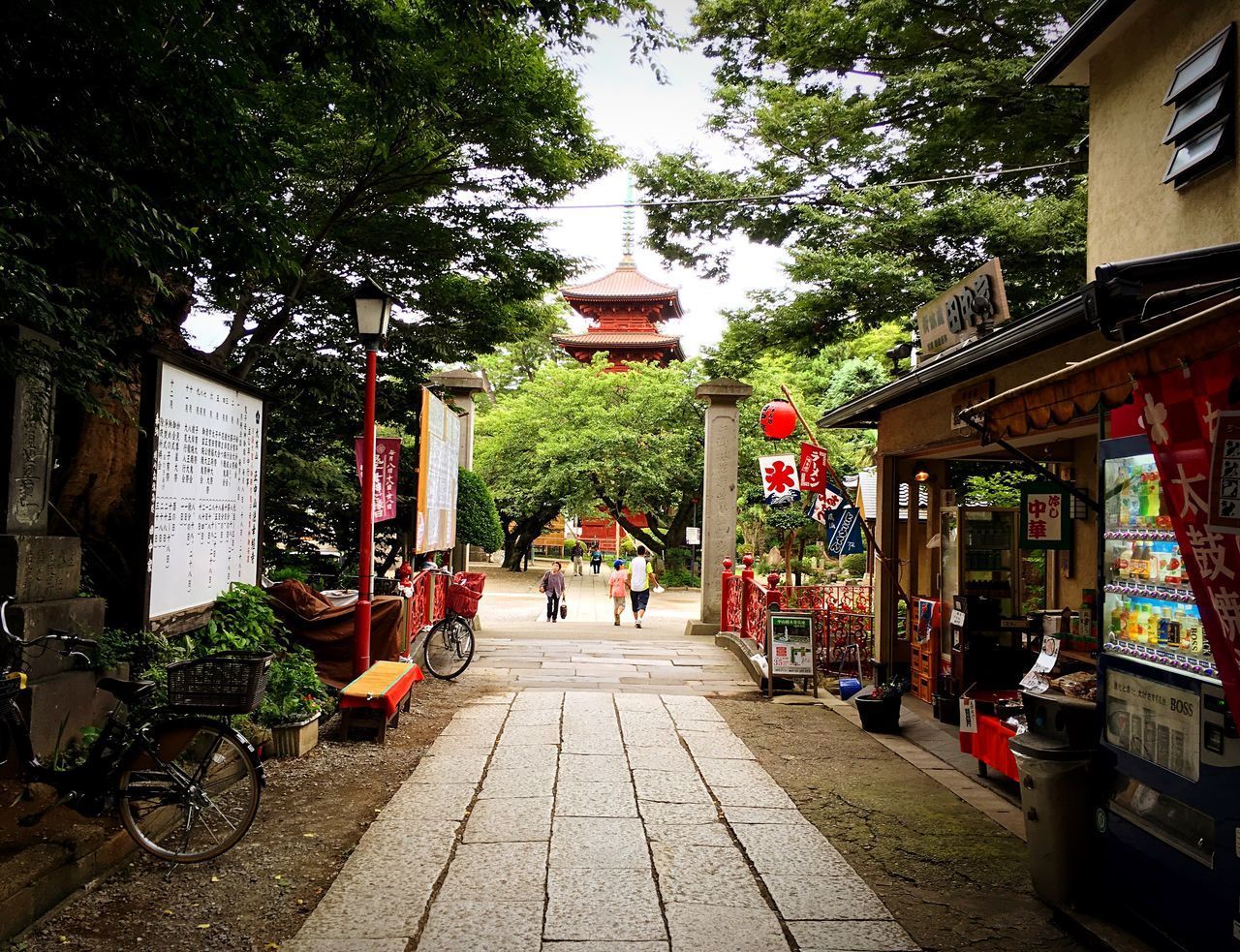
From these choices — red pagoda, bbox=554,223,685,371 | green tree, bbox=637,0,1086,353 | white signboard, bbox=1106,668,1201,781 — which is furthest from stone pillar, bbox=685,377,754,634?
red pagoda, bbox=554,223,685,371

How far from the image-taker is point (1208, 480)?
299cm

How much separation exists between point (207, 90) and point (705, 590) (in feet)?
41.2

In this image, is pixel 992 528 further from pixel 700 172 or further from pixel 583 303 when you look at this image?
pixel 583 303

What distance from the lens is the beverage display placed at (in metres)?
3.99

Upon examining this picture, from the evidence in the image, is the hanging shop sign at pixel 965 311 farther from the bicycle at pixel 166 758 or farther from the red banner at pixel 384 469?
the bicycle at pixel 166 758

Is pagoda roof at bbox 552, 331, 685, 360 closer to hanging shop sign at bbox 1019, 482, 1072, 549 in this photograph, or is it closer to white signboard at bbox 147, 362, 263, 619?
hanging shop sign at bbox 1019, 482, 1072, 549

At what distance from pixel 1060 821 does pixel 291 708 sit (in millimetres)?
5541

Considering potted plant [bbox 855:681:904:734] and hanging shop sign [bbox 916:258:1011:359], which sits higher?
hanging shop sign [bbox 916:258:1011:359]

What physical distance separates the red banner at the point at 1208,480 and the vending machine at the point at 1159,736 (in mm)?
352

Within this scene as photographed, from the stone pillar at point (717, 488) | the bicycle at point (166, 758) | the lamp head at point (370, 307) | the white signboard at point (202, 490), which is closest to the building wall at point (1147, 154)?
the lamp head at point (370, 307)

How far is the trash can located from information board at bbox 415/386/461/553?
772 cm

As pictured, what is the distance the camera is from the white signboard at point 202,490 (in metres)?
6.39

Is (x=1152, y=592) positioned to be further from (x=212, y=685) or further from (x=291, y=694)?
(x=291, y=694)

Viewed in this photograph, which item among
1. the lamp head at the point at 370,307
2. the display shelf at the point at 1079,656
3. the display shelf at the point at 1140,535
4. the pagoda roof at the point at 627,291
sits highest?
the pagoda roof at the point at 627,291
